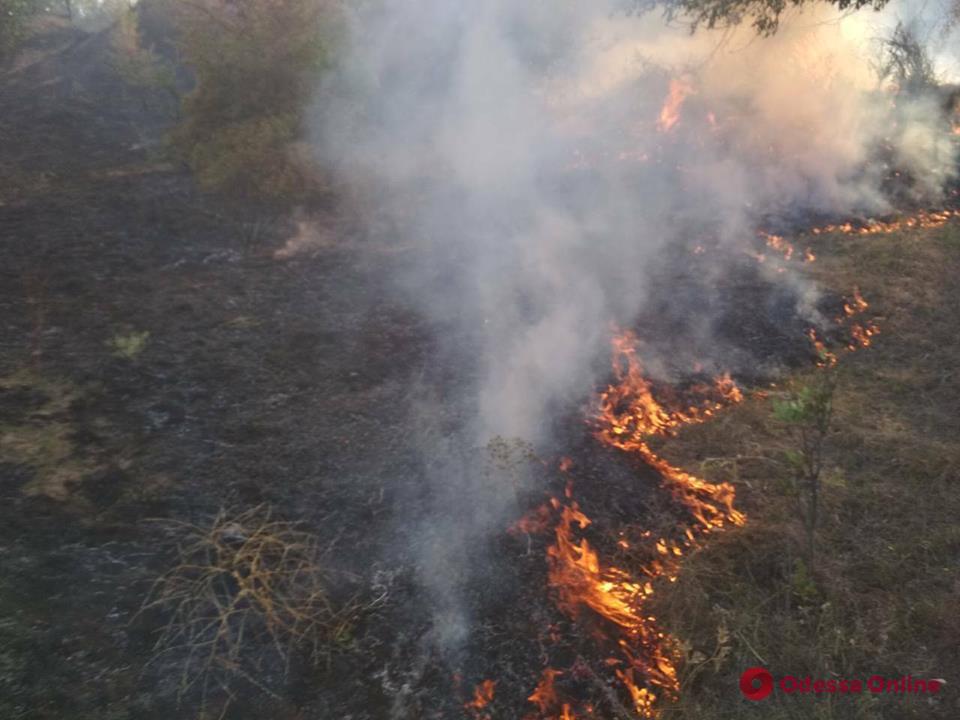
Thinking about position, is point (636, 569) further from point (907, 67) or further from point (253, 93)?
point (907, 67)

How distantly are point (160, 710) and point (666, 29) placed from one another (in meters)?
14.9

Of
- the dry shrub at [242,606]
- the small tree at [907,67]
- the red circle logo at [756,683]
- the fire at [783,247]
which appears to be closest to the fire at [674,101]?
the fire at [783,247]

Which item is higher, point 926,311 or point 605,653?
point 926,311

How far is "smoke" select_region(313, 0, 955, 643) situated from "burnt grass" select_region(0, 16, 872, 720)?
2.83ft

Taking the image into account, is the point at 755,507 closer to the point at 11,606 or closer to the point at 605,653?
the point at 605,653

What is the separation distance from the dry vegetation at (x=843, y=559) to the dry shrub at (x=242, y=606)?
7.40 feet

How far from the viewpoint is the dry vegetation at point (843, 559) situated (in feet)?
11.5

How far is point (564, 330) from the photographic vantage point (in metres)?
7.14

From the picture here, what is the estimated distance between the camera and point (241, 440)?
5.30 metres

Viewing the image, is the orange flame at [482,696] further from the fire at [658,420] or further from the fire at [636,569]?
the fire at [658,420]

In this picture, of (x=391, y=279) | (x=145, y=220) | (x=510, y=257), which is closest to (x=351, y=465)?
(x=391, y=279)

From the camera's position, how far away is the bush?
8.91 m

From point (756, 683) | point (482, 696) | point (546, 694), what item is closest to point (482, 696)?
point (482, 696)

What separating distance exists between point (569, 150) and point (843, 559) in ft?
32.8
